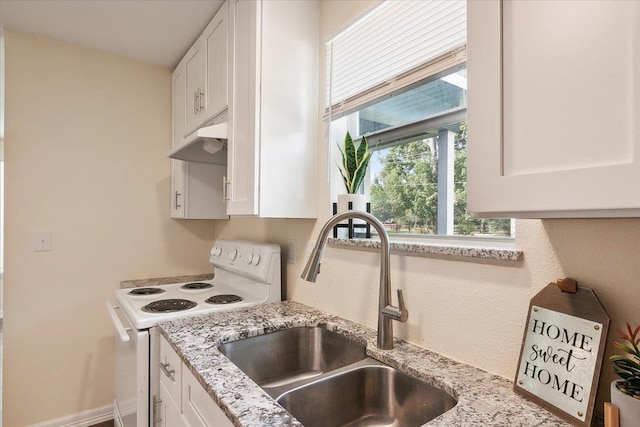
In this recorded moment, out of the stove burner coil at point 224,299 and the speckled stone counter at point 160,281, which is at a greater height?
the stove burner coil at point 224,299

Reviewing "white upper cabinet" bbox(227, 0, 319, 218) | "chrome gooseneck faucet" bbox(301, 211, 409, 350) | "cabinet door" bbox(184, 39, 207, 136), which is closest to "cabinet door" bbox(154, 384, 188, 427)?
"chrome gooseneck faucet" bbox(301, 211, 409, 350)

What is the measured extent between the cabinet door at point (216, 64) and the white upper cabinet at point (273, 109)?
0.11m

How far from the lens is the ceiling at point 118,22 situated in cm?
183

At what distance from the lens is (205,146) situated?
5.95 feet

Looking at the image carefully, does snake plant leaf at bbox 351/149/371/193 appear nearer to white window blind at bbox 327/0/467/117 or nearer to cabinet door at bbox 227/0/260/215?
white window blind at bbox 327/0/467/117

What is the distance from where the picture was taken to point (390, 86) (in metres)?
1.31

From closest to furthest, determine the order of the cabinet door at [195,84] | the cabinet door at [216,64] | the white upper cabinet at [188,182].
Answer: the cabinet door at [216,64], the cabinet door at [195,84], the white upper cabinet at [188,182]

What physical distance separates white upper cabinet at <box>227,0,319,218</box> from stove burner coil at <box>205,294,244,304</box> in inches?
18.2

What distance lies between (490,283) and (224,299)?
1298 millimetres

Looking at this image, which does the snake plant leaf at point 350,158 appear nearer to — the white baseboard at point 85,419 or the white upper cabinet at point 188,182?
the white upper cabinet at point 188,182

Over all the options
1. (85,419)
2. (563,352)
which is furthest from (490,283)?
(85,419)

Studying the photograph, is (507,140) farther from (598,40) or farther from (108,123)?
(108,123)

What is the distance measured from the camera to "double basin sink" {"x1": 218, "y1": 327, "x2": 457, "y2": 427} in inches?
36.8

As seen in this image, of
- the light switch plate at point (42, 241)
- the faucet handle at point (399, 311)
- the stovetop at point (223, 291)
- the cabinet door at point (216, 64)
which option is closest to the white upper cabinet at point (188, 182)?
the stovetop at point (223, 291)
